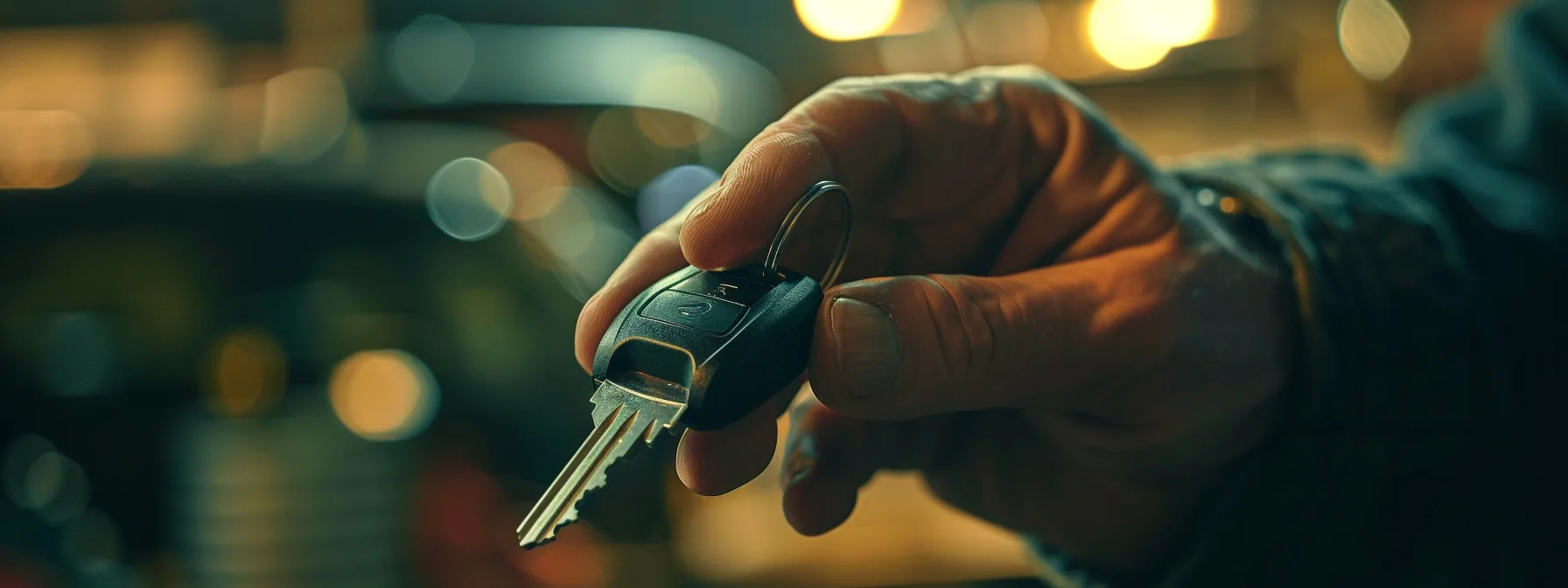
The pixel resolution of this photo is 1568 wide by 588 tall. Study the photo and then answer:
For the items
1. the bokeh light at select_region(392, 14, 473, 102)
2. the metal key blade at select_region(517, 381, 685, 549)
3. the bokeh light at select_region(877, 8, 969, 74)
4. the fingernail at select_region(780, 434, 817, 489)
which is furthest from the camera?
the bokeh light at select_region(877, 8, 969, 74)

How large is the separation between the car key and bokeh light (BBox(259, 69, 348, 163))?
998mm

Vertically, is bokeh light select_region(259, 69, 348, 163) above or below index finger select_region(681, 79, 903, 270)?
below

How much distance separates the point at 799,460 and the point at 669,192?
816 mm

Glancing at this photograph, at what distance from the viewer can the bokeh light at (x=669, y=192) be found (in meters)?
1.30

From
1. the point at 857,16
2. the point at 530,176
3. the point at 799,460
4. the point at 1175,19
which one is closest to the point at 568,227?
the point at 530,176

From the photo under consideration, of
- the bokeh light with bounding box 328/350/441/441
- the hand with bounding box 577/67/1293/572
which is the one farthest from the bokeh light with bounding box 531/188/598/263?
the hand with bounding box 577/67/1293/572

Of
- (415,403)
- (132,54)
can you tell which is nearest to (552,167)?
(415,403)

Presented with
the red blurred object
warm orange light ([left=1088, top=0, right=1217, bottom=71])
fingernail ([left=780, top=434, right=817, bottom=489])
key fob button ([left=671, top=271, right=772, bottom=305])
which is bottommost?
the red blurred object

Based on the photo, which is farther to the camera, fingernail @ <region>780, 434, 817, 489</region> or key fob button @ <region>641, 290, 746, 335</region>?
fingernail @ <region>780, 434, 817, 489</region>

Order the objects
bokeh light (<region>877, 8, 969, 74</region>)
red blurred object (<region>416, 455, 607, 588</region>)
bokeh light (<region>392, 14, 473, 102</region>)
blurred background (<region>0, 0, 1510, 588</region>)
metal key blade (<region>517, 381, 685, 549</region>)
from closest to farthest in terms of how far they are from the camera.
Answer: metal key blade (<region>517, 381, 685, 549</region>) → blurred background (<region>0, 0, 1510, 588</region>) → red blurred object (<region>416, 455, 607, 588</region>) → bokeh light (<region>392, 14, 473, 102</region>) → bokeh light (<region>877, 8, 969, 74</region>)

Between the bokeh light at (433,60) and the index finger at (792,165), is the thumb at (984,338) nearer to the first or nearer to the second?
the index finger at (792,165)

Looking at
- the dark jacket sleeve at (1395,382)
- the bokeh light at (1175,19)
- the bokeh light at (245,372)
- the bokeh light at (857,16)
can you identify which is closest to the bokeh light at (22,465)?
the bokeh light at (245,372)

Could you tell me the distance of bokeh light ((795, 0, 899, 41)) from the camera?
94.0 inches

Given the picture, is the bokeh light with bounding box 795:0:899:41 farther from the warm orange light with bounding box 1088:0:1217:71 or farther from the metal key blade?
the metal key blade
